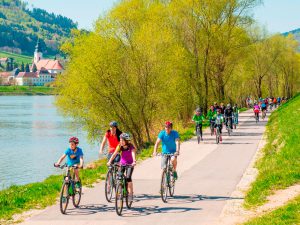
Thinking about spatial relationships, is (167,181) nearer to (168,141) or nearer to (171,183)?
(171,183)

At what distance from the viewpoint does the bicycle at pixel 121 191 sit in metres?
10.7

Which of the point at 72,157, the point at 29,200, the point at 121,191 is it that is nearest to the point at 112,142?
the point at 72,157

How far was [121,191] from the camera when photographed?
35.9 ft

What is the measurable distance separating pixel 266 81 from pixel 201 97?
48894 mm

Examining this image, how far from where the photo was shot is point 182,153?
22391 mm

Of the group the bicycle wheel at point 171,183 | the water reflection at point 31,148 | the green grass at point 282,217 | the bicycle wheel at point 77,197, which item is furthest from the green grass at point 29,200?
the water reflection at point 31,148

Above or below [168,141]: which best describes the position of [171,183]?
below

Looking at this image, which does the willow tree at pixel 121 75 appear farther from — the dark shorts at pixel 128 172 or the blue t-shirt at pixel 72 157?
the dark shorts at pixel 128 172

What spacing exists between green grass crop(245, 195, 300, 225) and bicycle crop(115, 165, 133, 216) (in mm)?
Result: 2736

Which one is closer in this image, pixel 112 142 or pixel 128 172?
pixel 128 172

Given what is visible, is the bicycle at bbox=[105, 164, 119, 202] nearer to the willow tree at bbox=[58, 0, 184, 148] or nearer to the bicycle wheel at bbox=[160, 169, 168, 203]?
the bicycle wheel at bbox=[160, 169, 168, 203]

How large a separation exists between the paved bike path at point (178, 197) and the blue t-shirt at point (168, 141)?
1163 mm

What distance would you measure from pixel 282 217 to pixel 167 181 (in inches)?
136

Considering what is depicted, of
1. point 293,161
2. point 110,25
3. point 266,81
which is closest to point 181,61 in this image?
point 110,25
